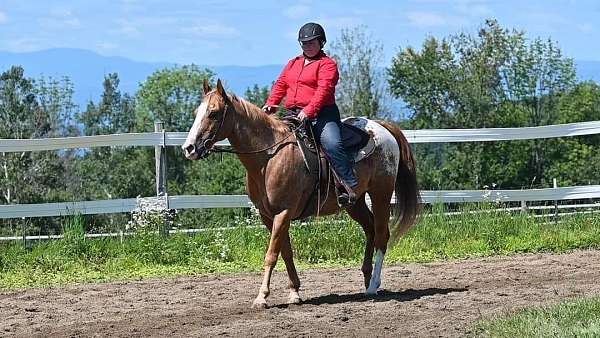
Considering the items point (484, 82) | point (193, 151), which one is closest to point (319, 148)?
point (193, 151)

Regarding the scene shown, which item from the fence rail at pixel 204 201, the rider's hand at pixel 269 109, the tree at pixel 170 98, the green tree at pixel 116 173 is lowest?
the green tree at pixel 116 173

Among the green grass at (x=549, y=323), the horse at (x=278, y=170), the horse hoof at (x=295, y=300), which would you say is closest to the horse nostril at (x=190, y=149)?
the horse at (x=278, y=170)

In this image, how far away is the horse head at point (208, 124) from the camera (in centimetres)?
808

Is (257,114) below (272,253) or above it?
above

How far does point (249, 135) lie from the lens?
337 inches

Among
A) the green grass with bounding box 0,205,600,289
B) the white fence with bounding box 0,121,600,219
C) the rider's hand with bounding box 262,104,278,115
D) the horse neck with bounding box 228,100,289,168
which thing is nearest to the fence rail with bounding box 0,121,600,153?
the white fence with bounding box 0,121,600,219

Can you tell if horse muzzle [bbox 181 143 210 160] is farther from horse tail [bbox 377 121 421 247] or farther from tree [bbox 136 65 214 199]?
tree [bbox 136 65 214 199]

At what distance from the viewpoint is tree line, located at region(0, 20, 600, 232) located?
4716cm

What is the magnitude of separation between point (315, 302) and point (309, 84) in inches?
77.6

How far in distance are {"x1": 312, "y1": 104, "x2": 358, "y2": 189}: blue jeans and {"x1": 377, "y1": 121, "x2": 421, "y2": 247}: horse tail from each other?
1.09 metres

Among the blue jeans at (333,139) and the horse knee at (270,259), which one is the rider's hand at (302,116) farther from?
the horse knee at (270,259)

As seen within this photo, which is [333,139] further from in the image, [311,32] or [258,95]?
[258,95]

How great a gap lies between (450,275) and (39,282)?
14.6 ft

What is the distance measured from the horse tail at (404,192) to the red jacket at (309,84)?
1.25 meters
